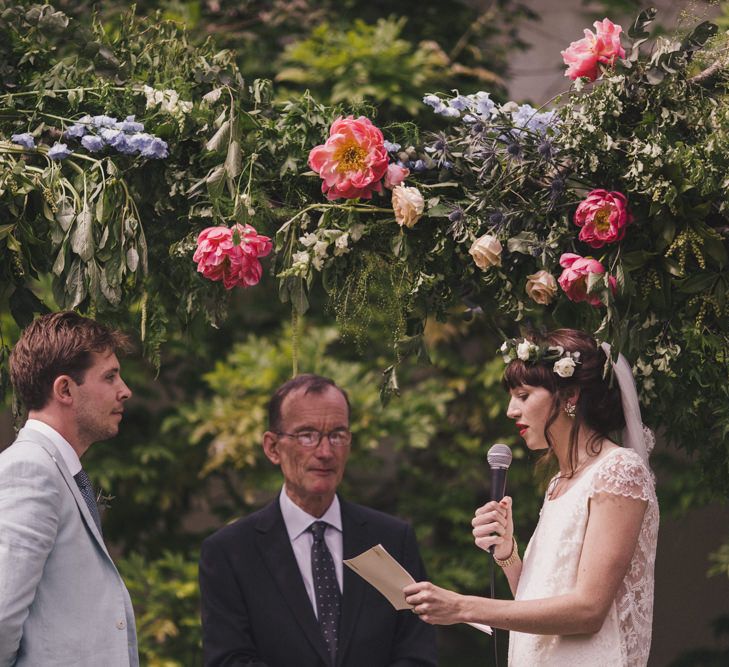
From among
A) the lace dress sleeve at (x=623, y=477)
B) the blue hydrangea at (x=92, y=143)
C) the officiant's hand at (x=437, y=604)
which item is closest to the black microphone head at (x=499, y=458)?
the lace dress sleeve at (x=623, y=477)

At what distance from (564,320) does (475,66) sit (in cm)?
432

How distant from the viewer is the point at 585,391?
3.27 m

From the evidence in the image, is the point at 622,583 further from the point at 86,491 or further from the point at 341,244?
the point at 86,491

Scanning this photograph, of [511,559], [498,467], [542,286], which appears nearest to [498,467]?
[498,467]

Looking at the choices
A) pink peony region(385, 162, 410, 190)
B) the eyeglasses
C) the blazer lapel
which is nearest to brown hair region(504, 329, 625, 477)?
pink peony region(385, 162, 410, 190)

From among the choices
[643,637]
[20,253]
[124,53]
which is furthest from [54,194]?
[643,637]

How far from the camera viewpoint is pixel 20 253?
10.8ft

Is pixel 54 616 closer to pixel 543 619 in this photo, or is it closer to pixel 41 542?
pixel 41 542

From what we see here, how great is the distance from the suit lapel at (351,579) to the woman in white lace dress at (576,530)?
61cm

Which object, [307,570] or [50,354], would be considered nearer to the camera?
[50,354]

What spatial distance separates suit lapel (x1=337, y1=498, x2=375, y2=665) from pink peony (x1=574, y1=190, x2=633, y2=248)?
1.35 m

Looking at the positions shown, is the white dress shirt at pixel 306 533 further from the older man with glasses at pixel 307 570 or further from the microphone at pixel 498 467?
the microphone at pixel 498 467

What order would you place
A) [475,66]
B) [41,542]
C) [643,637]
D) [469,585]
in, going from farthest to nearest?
[475,66] < [469,585] < [643,637] < [41,542]

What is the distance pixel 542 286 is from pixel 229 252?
33.8 inches
